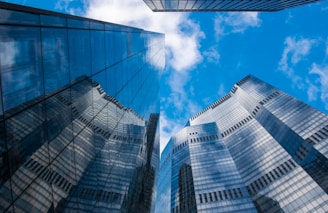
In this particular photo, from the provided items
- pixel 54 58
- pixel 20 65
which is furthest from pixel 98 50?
pixel 20 65

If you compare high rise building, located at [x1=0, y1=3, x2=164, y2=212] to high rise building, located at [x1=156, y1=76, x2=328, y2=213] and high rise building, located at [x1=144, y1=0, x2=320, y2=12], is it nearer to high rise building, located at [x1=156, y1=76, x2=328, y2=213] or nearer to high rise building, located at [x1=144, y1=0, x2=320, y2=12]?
high rise building, located at [x1=144, y1=0, x2=320, y2=12]

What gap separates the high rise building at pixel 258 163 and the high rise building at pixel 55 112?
278 feet

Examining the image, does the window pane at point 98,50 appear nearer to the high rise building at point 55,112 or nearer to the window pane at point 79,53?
the high rise building at point 55,112

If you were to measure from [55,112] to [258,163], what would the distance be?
124900 mm

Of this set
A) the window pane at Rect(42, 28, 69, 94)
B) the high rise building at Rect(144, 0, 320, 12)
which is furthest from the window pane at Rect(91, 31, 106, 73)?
the high rise building at Rect(144, 0, 320, 12)

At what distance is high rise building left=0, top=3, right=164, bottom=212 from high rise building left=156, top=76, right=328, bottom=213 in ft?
278

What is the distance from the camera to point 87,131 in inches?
660

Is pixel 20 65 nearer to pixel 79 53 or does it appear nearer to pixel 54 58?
pixel 54 58

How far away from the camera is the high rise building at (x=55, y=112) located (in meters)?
8.33

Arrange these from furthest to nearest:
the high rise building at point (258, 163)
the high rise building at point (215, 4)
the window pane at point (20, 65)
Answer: the high rise building at point (258, 163) < the high rise building at point (215, 4) < the window pane at point (20, 65)

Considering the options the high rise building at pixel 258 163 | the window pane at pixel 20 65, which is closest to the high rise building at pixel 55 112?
the window pane at pixel 20 65

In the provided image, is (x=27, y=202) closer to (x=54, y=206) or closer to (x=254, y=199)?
(x=54, y=206)

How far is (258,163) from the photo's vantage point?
123938mm

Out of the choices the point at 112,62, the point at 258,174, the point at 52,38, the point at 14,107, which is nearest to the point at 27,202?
the point at 14,107
